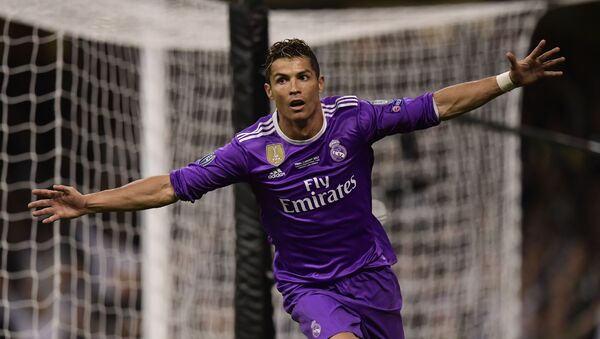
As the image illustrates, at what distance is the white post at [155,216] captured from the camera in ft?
24.1

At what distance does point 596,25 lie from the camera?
48.7ft

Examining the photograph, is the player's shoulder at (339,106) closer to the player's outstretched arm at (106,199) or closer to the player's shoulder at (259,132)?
the player's shoulder at (259,132)

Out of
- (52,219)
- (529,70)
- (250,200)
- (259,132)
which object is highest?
(529,70)

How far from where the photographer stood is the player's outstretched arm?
4.54m

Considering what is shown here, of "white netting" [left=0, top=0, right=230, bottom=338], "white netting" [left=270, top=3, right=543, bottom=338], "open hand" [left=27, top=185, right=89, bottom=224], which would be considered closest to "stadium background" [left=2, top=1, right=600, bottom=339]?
"white netting" [left=270, top=3, right=543, bottom=338]

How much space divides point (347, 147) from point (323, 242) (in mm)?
443

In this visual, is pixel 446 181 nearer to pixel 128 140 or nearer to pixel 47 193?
pixel 128 140

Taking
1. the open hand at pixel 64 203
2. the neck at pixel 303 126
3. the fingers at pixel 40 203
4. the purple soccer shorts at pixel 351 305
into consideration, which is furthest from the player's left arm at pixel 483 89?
the fingers at pixel 40 203

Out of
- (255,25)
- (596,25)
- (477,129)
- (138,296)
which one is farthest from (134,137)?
Answer: (596,25)

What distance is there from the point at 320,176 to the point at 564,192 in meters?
9.22

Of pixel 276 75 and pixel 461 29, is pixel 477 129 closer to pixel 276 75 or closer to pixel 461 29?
pixel 461 29

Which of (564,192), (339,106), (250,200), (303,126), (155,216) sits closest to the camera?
(303,126)

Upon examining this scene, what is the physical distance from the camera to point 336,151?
4.67 meters

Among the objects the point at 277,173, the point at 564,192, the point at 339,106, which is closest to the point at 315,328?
the point at 277,173
